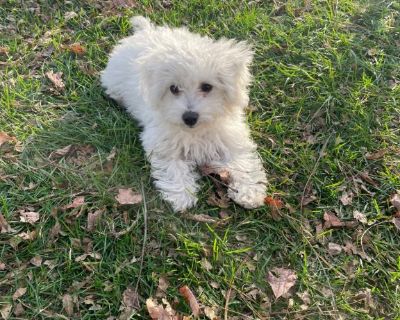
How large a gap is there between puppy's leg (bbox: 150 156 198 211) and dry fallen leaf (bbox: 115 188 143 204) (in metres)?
0.19

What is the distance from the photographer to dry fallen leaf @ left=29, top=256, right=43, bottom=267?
302 centimetres

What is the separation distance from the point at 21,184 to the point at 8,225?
0.39 metres

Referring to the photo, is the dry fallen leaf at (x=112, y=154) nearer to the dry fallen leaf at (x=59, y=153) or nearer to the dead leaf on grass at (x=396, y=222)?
the dry fallen leaf at (x=59, y=153)

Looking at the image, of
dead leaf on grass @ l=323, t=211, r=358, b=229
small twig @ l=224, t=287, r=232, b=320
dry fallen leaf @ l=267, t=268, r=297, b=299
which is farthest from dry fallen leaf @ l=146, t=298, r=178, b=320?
dead leaf on grass @ l=323, t=211, r=358, b=229

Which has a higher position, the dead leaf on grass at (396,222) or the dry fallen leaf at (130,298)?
the dead leaf on grass at (396,222)

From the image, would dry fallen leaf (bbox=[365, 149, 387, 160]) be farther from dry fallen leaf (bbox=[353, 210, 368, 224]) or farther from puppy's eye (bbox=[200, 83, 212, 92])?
puppy's eye (bbox=[200, 83, 212, 92])

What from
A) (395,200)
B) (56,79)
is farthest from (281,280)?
(56,79)

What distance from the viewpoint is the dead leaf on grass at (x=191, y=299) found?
111 inches

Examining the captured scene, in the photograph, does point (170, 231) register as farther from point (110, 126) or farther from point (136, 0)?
point (136, 0)

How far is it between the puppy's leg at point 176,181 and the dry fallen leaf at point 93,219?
50cm

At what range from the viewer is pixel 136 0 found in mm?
5340

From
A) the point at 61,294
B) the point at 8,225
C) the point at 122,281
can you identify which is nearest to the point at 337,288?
the point at 122,281

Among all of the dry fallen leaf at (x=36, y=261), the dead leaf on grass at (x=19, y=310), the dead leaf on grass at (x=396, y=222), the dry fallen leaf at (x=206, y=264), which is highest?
the dead leaf on grass at (x=396, y=222)

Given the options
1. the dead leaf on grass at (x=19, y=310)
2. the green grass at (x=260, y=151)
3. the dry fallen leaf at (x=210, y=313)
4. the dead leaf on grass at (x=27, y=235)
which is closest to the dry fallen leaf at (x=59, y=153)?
the green grass at (x=260, y=151)
